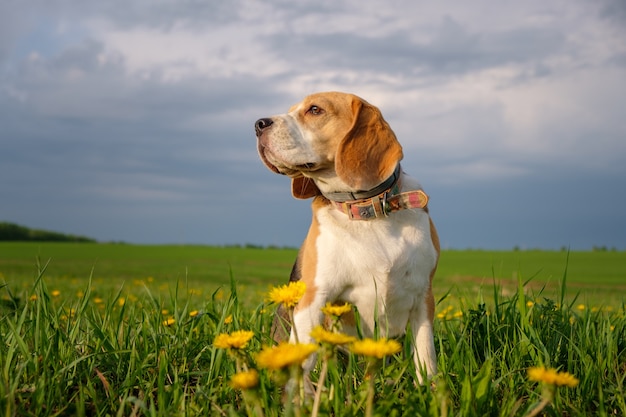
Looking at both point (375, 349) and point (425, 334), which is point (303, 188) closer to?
point (425, 334)

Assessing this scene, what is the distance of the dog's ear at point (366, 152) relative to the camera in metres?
4.09

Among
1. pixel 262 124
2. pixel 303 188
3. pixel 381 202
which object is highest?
pixel 262 124

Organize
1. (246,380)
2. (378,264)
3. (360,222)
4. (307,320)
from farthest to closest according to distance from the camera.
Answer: (360,222) < (378,264) < (307,320) < (246,380)

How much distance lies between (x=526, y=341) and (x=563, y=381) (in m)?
1.78

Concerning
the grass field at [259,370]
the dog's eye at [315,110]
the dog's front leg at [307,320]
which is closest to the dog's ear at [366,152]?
the dog's eye at [315,110]

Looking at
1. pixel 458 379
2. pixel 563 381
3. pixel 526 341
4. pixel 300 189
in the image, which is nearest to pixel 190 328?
Answer: pixel 300 189

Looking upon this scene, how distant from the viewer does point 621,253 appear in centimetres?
2720

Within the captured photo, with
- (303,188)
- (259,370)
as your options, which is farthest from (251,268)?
(259,370)

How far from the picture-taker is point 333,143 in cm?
427

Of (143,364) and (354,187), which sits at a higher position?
(354,187)

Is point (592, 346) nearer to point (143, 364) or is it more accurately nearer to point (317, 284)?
point (317, 284)

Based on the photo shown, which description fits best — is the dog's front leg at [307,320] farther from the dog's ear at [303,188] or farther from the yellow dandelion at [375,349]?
the yellow dandelion at [375,349]

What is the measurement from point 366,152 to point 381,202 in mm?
357

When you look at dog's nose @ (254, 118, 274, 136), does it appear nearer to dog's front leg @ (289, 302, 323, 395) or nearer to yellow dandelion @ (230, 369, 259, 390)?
dog's front leg @ (289, 302, 323, 395)
